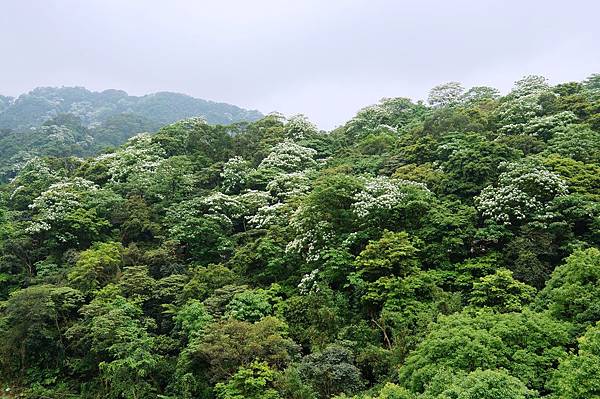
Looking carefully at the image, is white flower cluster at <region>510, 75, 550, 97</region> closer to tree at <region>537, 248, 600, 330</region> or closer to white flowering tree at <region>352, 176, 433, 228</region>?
white flowering tree at <region>352, 176, 433, 228</region>

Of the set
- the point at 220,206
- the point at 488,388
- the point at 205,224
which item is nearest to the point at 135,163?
the point at 220,206

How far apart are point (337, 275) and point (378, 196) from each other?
12.6ft

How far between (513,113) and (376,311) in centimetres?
Result: 1864

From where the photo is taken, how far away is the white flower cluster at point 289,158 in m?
31.8

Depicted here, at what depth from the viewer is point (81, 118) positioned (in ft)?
392

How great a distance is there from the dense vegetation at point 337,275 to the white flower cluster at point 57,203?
0.14 m

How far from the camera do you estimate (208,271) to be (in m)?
20.2

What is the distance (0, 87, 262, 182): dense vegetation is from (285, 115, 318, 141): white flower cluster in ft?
51.4

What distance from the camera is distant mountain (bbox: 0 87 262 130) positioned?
11719cm

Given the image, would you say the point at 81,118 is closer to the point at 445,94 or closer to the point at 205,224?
the point at 445,94

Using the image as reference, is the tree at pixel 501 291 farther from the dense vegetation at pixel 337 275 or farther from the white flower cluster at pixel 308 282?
the white flower cluster at pixel 308 282

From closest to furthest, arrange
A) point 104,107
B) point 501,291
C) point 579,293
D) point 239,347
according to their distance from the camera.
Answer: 1. point 579,293
2. point 501,291
3. point 239,347
4. point 104,107

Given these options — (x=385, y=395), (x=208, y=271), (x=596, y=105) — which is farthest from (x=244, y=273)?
(x=596, y=105)

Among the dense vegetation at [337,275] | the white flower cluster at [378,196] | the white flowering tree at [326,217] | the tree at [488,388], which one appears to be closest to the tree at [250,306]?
the dense vegetation at [337,275]
